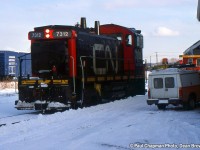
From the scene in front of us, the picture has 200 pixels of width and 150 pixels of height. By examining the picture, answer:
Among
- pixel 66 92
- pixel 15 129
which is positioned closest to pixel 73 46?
pixel 66 92

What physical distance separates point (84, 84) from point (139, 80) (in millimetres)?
8050

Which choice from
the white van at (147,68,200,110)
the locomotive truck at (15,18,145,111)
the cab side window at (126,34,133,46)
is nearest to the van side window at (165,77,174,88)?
the white van at (147,68,200,110)

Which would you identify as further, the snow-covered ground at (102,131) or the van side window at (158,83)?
the van side window at (158,83)

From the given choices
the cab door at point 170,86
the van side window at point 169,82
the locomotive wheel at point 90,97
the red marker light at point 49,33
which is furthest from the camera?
the locomotive wheel at point 90,97

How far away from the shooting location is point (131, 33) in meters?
21.8

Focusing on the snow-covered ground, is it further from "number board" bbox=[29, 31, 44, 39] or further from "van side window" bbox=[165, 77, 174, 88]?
"number board" bbox=[29, 31, 44, 39]

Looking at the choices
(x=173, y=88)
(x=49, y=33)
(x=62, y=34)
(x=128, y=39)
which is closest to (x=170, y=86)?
(x=173, y=88)

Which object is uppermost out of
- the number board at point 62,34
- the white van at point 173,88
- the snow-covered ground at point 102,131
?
the number board at point 62,34

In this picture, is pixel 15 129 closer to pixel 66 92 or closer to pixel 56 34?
pixel 66 92

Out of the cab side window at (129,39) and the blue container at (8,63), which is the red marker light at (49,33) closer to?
the cab side window at (129,39)

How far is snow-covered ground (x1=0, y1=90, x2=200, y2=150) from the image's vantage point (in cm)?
838

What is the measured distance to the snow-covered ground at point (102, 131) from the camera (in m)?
8.38

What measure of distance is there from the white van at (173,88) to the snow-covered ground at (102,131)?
1.41 metres

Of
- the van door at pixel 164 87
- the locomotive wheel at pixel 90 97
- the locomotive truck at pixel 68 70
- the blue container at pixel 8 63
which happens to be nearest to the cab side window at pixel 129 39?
the locomotive truck at pixel 68 70
